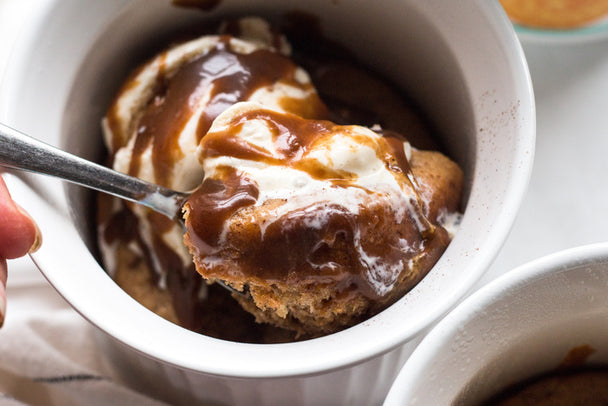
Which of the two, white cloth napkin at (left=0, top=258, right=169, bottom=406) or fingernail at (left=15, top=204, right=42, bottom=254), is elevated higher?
fingernail at (left=15, top=204, right=42, bottom=254)

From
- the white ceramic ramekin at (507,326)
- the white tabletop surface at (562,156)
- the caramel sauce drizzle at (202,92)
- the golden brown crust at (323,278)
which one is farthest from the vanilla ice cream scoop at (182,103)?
the white ceramic ramekin at (507,326)

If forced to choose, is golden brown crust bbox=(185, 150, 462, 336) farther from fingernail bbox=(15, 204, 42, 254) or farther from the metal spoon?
fingernail bbox=(15, 204, 42, 254)

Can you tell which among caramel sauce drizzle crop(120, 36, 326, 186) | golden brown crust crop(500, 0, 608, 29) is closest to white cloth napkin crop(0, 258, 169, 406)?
caramel sauce drizzle crop(120, 36, 326, 186)

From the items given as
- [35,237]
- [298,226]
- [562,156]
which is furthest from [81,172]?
[562,156]

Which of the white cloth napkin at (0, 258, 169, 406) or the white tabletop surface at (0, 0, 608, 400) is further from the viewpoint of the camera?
the white tabletop surface at (0, 0, 608, 400)

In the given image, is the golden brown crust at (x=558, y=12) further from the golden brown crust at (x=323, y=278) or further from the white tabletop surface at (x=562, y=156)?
the golden brown crust at (x=323, y=278)

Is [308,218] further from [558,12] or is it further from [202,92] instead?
[558,12]
